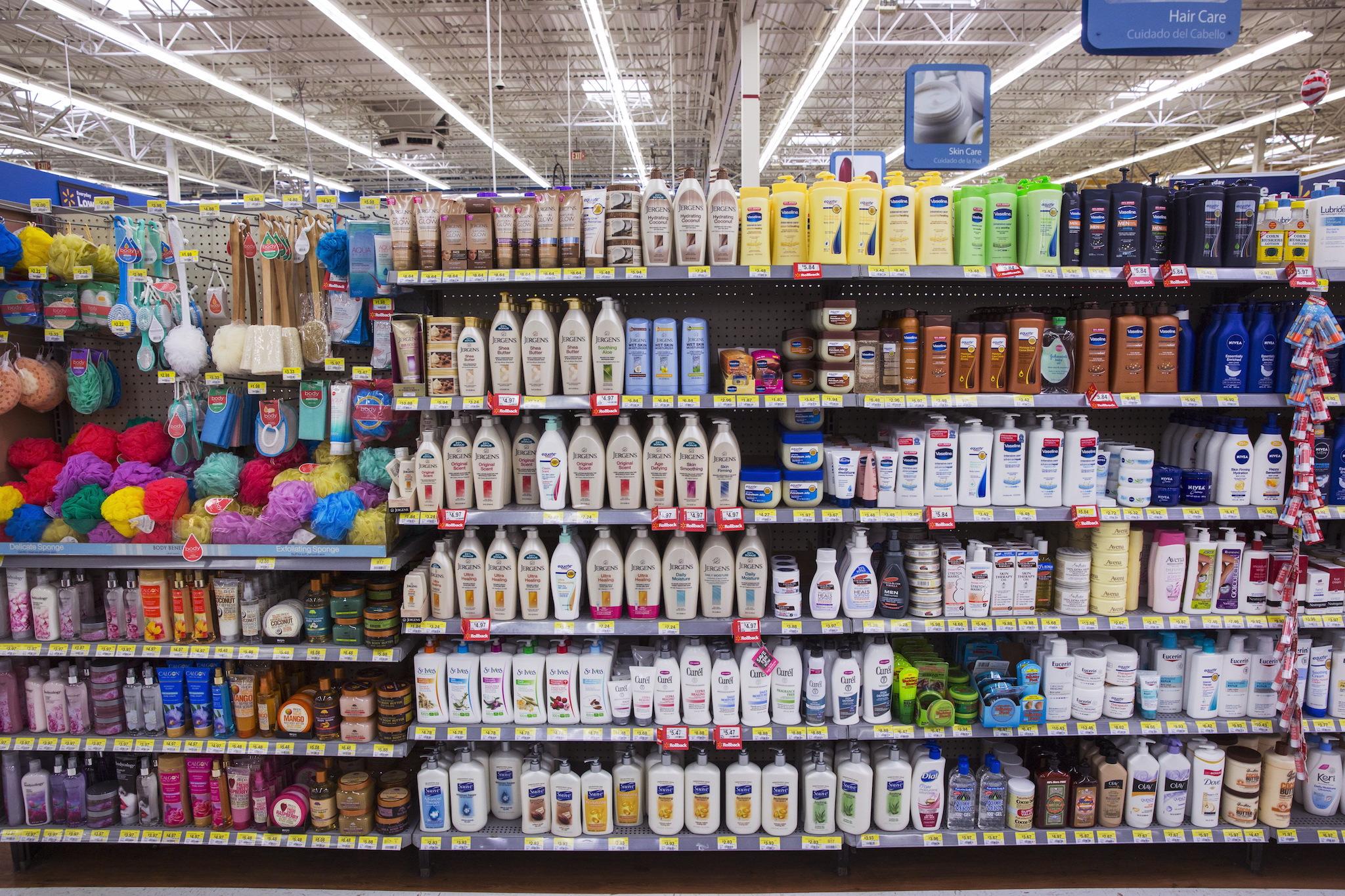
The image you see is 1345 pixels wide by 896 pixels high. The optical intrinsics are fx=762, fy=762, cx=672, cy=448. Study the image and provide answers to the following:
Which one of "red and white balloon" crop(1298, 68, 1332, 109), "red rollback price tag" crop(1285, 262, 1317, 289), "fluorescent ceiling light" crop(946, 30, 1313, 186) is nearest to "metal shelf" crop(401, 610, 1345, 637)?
"red rollback price tag" crop(1285, 262, 1317, 289)

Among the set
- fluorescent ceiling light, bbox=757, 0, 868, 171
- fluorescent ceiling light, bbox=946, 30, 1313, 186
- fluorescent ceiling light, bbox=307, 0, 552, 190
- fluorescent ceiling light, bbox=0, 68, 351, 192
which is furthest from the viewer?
fluorescent ceiling light, bbox=0, 68, 351, 192

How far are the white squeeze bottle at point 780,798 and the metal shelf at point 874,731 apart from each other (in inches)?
5.1

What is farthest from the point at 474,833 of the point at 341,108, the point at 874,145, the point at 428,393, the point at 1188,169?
the point at 1188,169

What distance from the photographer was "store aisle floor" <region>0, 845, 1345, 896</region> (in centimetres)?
294

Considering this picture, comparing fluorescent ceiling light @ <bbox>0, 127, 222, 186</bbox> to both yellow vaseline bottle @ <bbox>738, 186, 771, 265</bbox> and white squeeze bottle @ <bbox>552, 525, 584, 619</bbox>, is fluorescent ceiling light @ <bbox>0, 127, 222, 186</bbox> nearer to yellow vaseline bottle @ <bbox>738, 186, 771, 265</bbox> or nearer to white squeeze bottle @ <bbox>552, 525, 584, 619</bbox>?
white squeeze bottle @ <bbox>552, 525, 584, 619</bbox>

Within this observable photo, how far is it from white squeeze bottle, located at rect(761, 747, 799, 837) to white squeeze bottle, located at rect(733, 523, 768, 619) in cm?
56

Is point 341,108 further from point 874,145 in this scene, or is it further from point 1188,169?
point 1188,169

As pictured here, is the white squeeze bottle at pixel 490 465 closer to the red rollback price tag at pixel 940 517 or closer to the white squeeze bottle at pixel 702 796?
the white squeeze bottle at pixel 702 796

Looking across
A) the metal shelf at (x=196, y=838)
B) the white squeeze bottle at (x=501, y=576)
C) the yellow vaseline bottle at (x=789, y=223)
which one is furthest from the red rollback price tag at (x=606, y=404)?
the metal shelf at (x=196, y=838)

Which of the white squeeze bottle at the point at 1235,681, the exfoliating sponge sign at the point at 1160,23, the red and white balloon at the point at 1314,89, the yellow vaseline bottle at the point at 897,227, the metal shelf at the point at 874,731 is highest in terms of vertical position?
the red and white balloon at the point at 1314,89

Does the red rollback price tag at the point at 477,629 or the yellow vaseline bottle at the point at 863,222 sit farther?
the red rollback price tag at the point at 477,629

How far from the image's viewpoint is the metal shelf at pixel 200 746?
294 centimetres

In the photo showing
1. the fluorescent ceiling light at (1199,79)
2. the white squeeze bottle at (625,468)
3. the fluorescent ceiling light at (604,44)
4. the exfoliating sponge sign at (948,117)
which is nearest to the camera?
the white squeeze bottle at (625,468)

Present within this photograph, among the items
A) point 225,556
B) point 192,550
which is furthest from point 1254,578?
point 192,550
